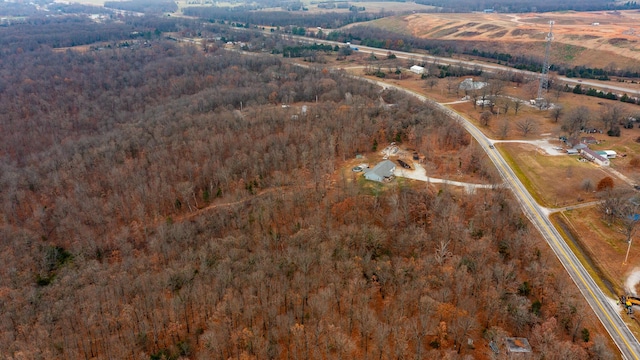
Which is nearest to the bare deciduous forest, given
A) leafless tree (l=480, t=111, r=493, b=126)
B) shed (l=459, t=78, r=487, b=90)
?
leafless tree (l=480, t=111, r=493, b=126)

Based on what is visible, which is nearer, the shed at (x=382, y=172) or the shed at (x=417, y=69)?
the shed at (x=382, y=172)

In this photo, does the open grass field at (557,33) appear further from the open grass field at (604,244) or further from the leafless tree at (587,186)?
the open grass field at (604,244)

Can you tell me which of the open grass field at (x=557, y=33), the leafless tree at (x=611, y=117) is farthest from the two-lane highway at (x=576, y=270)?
the open grass field at (x=557, y=33)

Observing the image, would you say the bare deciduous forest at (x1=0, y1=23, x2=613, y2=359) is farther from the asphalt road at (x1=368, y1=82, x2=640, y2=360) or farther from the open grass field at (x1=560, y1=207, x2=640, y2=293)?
the open grass field at (x1=560, y1=207, x2=640, y2=293)

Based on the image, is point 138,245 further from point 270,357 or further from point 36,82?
point 36,82

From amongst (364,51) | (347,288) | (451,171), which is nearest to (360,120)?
(451,171)

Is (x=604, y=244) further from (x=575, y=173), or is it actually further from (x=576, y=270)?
(x=575, y=173)
